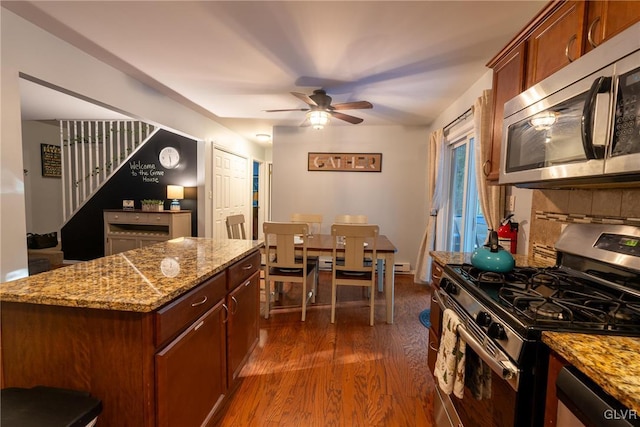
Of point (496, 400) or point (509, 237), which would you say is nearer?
point (496, 400)

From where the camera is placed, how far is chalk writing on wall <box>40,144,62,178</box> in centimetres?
504

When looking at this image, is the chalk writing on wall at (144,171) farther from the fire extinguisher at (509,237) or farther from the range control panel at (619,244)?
the range control panel at (619,244)

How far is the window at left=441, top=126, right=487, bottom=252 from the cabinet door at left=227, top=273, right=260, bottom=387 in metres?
2.29

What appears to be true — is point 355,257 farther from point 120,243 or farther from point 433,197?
point 120,243

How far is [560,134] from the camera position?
1.13 metres

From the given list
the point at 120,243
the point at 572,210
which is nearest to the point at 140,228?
the point at 120,243

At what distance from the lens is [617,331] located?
80 cm

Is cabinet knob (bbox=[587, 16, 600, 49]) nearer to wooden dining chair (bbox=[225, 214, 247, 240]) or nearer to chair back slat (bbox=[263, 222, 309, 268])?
chair back slat (bbox=[263, 222, 309, 268])

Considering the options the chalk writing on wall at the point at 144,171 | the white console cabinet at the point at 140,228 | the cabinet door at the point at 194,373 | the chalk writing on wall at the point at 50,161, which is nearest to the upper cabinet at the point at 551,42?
the cabinet door at the point at 194,373

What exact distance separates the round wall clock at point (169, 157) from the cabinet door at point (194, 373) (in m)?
3.99

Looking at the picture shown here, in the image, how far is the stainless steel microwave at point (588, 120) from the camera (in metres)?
0.86

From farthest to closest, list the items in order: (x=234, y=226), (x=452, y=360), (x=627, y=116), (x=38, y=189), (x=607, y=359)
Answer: (x=38, y=189)
(x=234, y=226)
(x=452, y=360)
(x=627, y=116)
(x=607, y=359)

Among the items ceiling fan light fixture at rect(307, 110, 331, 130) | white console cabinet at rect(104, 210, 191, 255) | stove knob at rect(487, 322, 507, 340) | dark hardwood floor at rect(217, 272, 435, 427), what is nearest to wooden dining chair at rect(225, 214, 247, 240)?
dark hardwood floor at rect(217, 272, 435, 427)

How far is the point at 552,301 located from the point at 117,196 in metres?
5.91
